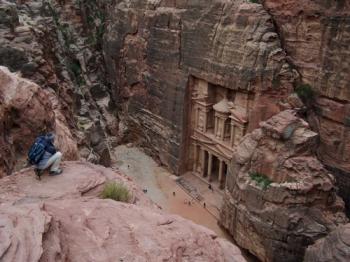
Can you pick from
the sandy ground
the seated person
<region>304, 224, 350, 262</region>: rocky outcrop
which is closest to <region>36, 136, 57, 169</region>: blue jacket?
the seated person

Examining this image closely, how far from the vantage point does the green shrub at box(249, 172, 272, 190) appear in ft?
58.2

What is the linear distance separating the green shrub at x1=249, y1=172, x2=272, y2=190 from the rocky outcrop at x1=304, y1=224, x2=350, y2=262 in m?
4.47

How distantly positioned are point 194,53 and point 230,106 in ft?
13.5

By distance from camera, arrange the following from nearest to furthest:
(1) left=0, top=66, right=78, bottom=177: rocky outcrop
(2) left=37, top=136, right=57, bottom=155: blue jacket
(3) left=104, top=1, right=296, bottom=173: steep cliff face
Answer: (2) left=37, top=136, right=57, bottom=155: blue jacket, (1) left=0, top=66, right=78, bottom=177: rocky outcrop, (3) left=104, top=1, right=296, bottom=173: steep cliff face

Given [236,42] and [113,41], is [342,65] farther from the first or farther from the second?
[113,41]

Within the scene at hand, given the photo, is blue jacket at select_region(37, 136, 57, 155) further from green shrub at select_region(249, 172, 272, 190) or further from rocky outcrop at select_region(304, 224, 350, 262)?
green shrub at select_region(249, 172, 272, 190)

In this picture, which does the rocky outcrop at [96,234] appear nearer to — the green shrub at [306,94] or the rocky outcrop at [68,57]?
the rocky outcrop at [68,57]

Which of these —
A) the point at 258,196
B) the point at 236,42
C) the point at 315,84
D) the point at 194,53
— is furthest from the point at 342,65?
the point at 194,53

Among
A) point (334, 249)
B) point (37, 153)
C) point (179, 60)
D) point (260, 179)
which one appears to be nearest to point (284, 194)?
point (260, 179)

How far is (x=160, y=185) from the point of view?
84.4 ft

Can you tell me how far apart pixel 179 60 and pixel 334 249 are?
16.2 meters

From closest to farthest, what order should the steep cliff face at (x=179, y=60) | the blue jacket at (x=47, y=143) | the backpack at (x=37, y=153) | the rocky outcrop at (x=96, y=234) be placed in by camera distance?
the rocky outcrop at (x=96, y=234) < the backpack at (x=37, y=153) < the blue jacket at (x=47, y=143) < the steep cliff face at (x=179, y=60)

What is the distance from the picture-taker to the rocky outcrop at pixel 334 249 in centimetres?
1191

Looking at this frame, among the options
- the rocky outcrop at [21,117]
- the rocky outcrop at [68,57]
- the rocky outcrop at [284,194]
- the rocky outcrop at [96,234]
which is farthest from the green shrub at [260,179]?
the rocky outcrop at [96,234]
